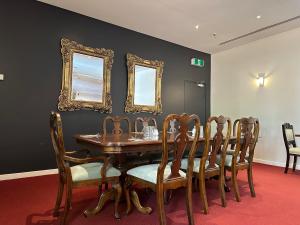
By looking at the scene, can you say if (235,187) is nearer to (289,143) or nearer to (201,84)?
(289,143)

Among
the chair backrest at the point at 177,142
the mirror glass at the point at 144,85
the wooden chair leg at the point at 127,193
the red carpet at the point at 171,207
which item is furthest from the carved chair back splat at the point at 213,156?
the mirror glass at the point at 144,85

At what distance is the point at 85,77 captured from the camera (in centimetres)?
413

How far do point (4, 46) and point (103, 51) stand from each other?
1.61 m

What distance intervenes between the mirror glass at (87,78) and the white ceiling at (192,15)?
2.75ft

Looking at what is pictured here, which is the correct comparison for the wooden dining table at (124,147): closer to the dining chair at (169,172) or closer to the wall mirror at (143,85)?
the dining chair at (169,172)

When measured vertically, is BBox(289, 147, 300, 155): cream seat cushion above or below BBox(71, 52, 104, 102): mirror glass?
below

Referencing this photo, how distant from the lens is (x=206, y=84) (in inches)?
250

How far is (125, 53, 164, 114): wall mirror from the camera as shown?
15.5ft

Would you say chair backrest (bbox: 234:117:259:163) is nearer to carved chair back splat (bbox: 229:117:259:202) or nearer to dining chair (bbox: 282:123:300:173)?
carved chair back splat (bbox: 229:117:259:202)

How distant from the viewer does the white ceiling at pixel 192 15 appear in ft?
12.1

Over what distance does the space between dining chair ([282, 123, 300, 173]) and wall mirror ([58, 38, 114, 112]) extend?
3274mm

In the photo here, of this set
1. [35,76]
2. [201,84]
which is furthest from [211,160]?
[201,84]

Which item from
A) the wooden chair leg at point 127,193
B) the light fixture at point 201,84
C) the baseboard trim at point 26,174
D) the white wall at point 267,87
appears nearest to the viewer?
the wooden chair leg at point 127,193

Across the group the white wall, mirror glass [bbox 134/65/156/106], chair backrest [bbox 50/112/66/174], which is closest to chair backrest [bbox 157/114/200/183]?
chair backrest [bbox 50/112/66/174]
